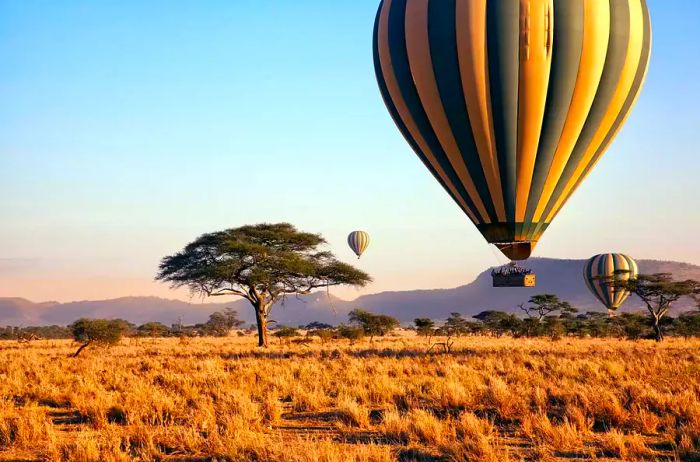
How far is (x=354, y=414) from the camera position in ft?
39.8

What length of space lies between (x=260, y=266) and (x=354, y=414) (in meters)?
27.2

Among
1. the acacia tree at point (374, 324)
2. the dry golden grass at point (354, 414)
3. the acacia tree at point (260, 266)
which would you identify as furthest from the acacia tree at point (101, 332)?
the acacia tree at point (374, 324)

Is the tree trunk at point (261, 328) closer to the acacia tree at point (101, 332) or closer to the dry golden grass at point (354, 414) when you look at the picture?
the acacia tree at point (101, 332)

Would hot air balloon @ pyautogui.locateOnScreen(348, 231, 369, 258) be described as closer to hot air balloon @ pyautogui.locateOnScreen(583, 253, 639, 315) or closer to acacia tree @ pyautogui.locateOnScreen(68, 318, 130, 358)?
hot air balloon @ pyautogui.locateOnScreen(583, 253, 639, 315)

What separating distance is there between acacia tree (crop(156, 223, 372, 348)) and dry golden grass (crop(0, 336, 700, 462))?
18.1 m

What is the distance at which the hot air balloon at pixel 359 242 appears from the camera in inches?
2904

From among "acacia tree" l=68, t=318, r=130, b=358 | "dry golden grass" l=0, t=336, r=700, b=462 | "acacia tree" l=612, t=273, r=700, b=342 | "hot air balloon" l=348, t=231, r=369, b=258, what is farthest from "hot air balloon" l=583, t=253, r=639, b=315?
"dry golden grass" l=0, t=336, r=700, b=462

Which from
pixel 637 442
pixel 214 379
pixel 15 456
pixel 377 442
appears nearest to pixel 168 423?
Result: pixel 15 456

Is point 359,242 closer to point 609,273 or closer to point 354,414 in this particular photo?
point 609,273

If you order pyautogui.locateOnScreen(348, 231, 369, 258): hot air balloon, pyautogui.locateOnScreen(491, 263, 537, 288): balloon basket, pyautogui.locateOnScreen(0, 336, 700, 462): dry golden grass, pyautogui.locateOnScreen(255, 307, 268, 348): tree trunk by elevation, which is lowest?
pyautogui.locateOnScreen(0, 336, 700, 462): dry golden grass

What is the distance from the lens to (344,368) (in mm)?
20438

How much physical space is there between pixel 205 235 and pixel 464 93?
79.2ft

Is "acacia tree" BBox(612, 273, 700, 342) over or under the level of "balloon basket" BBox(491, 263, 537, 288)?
under

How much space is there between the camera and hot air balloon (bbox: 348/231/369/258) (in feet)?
242
